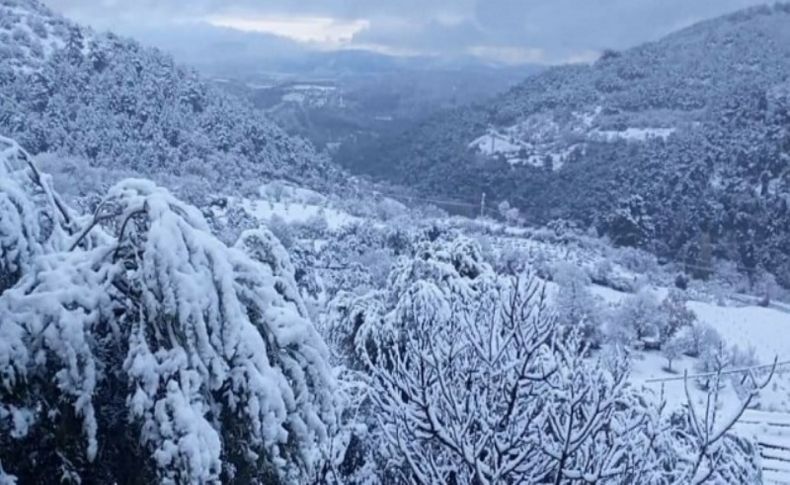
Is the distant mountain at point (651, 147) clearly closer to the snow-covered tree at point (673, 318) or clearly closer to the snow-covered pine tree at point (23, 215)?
the snow-covered tree at point (673, 318)

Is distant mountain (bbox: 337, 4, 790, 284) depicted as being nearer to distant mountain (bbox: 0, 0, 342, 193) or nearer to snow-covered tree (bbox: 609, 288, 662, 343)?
distant mountain (bbox: 0, 0, 342, 193)

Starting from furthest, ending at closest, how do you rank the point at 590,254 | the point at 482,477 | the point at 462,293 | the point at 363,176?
the point at 363,176, the point at 590,254, the point at 462,293, the point at 482,477

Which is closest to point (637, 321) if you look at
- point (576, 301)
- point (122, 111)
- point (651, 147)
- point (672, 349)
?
point (672, 349)

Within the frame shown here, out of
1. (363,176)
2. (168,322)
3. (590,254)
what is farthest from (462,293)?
(363,176)

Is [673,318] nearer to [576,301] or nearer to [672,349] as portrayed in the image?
[672,349]

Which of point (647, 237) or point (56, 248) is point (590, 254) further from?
point (56, 248)
